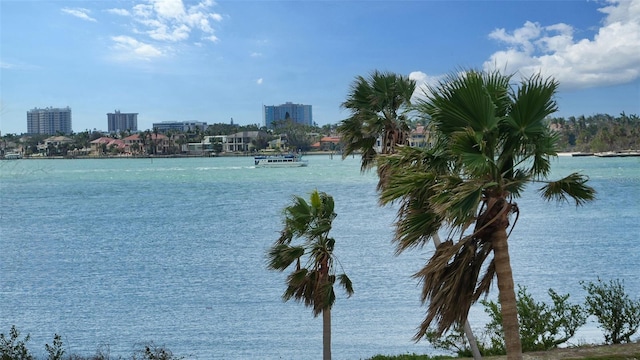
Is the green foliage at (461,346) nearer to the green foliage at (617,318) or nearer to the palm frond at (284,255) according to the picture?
the green foliage at (617,318)

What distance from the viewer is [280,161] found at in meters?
177

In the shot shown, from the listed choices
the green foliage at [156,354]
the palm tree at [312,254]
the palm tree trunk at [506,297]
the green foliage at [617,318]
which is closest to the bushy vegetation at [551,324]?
the green foliage at [617,318]

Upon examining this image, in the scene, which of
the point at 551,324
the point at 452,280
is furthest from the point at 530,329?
the point at 452,280

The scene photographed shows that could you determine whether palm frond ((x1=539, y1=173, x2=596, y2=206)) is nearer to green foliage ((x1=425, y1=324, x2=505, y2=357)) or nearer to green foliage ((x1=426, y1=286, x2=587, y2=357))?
green foliage ((x1=426, y1=286, x2=587, y2=357))

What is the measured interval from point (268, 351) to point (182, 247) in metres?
29.3

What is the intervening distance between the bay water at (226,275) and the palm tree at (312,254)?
4.06 m

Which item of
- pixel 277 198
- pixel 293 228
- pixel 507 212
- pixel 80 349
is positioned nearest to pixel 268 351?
pixel 80 349

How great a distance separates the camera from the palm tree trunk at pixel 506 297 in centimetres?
876

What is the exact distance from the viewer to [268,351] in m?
Result: 21.5

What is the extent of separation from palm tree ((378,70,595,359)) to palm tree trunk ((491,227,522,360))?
0.01m

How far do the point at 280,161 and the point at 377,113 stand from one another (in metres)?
162

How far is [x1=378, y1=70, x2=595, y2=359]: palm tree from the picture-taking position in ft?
28.3

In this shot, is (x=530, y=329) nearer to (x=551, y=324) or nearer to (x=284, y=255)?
(x=551, y=324)

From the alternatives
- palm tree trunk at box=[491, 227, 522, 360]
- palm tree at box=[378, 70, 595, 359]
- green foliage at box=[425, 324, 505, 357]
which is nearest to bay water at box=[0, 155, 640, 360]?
green foliage at box=[425, 324, 505, 357]
